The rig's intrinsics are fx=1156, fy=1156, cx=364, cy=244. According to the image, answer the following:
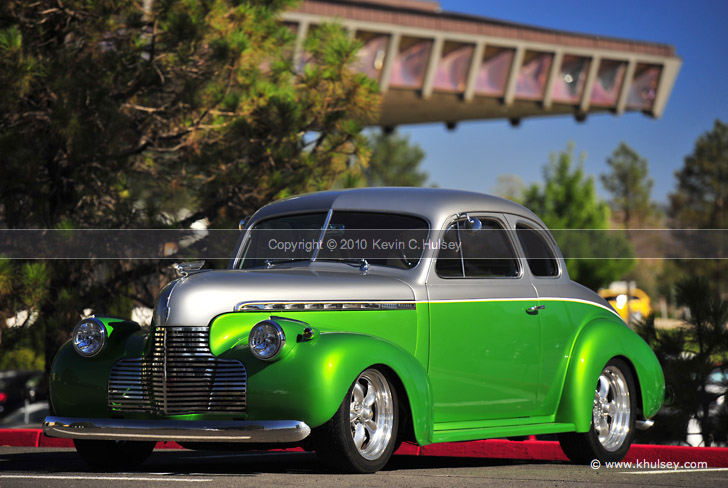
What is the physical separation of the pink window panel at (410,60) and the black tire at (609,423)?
2785 centimetres

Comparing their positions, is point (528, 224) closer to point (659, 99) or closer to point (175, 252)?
point (175, 252)

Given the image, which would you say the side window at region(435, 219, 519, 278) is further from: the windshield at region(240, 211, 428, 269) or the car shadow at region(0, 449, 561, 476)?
the car shadow at region(0, 449, 561, 476)

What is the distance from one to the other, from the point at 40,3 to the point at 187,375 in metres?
8.44

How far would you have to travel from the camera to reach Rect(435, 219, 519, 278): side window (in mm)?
8172

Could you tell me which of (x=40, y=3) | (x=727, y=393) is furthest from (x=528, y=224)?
(x=40, y=3)

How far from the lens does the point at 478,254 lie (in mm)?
8453

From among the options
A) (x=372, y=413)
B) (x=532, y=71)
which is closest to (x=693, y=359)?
(x=372, y=413)

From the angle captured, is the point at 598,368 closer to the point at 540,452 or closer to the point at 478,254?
the point at 540,452

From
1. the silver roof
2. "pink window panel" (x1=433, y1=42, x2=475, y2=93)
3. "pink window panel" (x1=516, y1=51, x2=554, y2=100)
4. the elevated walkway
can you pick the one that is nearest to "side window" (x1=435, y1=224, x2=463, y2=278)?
the silver roof

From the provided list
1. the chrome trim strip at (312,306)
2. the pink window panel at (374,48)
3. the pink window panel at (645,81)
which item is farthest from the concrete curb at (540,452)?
the pink window panel at (645,81)

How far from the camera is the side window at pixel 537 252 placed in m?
8.94

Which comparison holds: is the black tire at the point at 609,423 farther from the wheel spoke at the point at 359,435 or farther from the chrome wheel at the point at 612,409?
the wheel spoke at the point at 359,435

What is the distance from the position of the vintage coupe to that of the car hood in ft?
0.04

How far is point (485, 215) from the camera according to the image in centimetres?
862
